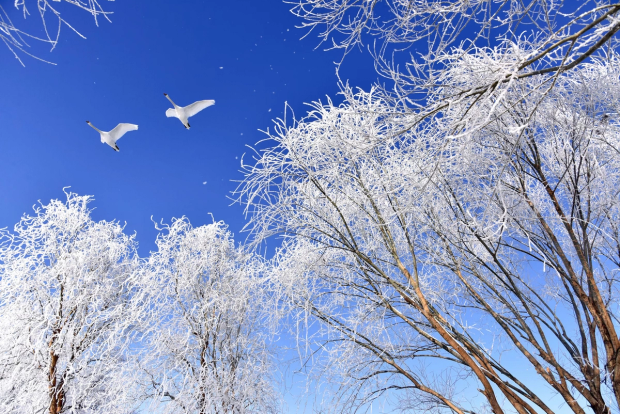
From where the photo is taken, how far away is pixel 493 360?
4.58m

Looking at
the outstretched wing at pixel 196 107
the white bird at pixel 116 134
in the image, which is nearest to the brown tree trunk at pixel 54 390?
the white bird at pixel 116 134

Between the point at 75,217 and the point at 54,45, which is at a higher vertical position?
the point at 75,217

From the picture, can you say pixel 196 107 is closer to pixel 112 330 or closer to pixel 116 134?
pixel 116 134

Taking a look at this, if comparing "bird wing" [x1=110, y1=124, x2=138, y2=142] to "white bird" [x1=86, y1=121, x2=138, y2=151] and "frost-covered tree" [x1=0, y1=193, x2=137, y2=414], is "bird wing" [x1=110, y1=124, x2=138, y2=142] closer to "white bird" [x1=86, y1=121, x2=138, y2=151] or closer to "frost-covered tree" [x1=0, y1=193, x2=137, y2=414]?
"white bird" [x1=86, y1=121, x2=138, y2=151]

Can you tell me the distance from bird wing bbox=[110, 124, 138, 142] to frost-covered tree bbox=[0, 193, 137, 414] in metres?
3.02

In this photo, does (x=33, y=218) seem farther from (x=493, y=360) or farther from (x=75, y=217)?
(x=493, y=360)

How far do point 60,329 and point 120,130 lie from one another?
5.79m

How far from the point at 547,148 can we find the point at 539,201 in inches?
28.2

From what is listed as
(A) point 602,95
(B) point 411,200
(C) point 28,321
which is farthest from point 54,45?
(C) point 28,321

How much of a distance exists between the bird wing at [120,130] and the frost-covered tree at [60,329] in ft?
9.91

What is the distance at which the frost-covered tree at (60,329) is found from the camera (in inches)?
276

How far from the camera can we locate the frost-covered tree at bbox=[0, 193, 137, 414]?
23.0 feet

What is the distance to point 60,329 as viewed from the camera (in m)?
7.39

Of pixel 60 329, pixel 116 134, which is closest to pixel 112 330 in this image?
pixel 60 329
